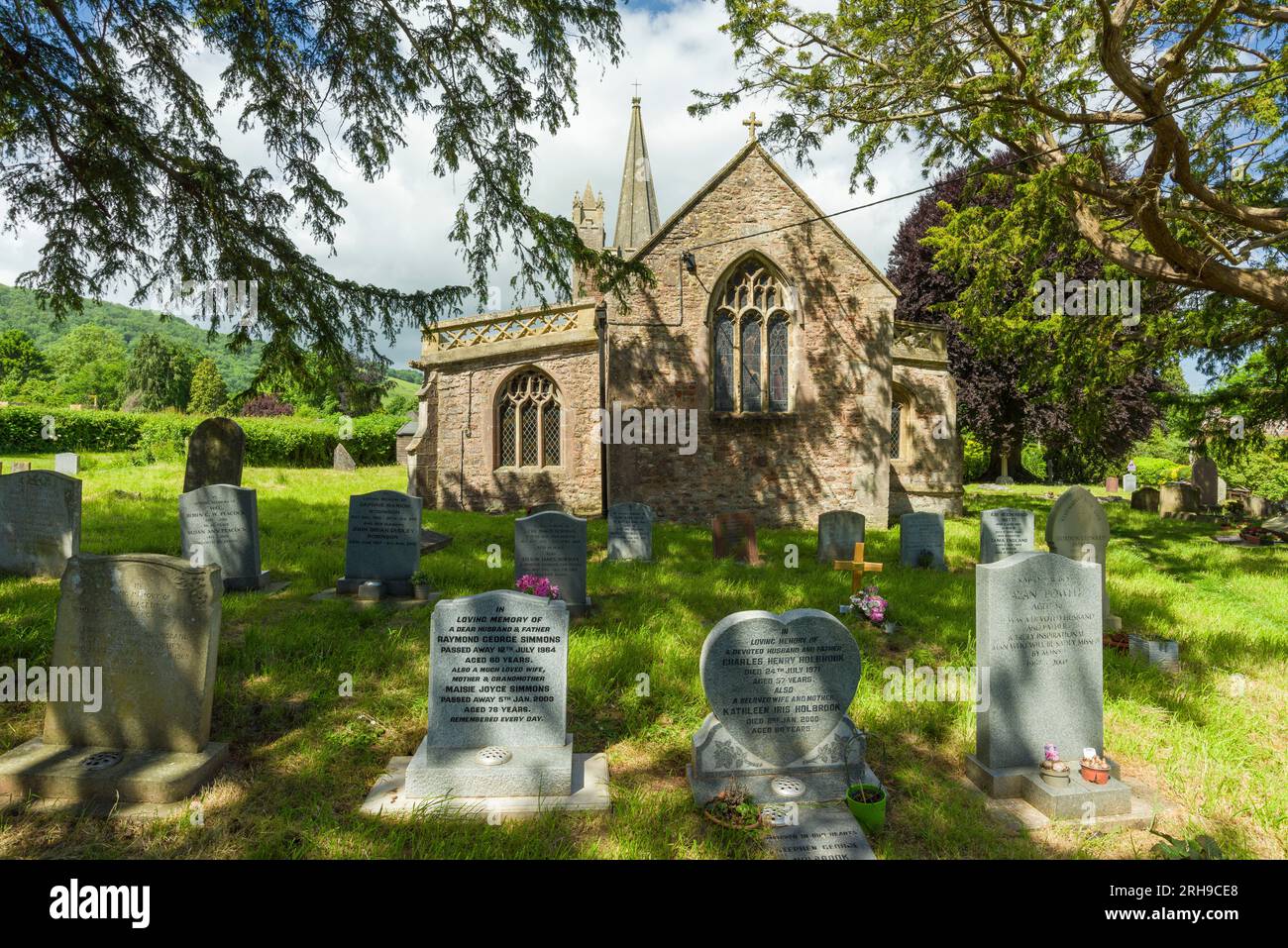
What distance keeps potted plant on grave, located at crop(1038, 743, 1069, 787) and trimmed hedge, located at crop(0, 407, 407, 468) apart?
990 inches

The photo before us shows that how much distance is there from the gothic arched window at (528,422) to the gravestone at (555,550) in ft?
26.0

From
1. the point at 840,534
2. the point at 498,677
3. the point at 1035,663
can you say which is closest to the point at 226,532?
the point at 498,677

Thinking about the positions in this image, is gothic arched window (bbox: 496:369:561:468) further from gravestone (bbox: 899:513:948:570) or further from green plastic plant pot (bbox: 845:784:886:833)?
green plastic plant pot (bbox: 845:784:886:833)

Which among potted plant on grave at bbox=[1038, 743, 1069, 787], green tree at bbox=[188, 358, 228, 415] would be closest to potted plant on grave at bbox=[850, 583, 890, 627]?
potted plant on grave at bbox=[1038, 743, 1069, 787]

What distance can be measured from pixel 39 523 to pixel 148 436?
19897 millimetres

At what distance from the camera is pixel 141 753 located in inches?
148

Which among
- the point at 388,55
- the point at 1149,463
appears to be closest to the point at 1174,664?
the point at 388,55

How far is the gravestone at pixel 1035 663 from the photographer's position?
397 cm

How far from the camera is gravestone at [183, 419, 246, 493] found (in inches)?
364

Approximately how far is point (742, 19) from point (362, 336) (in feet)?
23.7

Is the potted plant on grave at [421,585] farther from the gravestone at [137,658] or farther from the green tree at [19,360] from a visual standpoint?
the green tree at [19,360]

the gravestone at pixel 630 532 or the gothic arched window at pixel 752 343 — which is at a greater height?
the gothic arched window at pixel 752 343

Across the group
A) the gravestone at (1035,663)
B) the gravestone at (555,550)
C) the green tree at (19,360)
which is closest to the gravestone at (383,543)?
the gravestone at (555,550)

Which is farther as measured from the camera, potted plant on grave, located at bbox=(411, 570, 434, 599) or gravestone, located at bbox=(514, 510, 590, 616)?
potted plant on grave, located at bbox=(411, 570, 434, 599)
